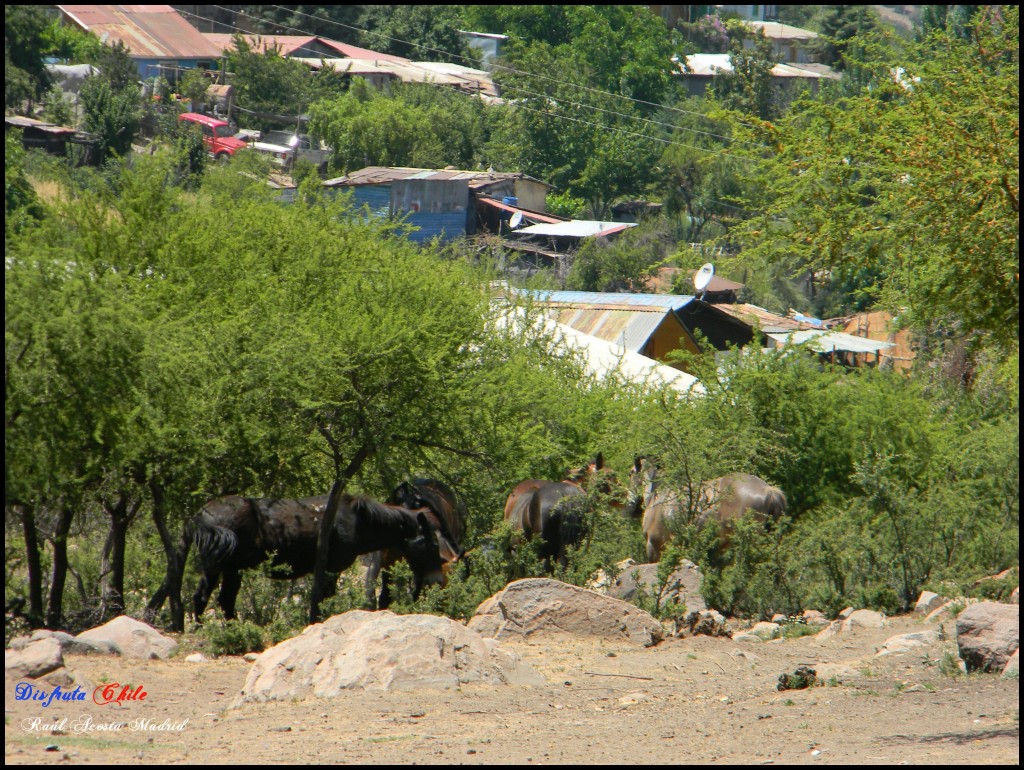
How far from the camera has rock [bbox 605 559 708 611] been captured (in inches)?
537

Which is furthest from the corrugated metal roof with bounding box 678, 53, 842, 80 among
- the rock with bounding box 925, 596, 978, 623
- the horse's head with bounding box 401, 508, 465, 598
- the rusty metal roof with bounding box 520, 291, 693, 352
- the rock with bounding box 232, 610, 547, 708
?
the rock with bounding box 232, 610, 547, 708

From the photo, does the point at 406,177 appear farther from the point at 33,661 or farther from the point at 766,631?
the point at 33,661

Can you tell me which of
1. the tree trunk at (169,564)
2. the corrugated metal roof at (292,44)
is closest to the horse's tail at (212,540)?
the tree trunk at (169,564)

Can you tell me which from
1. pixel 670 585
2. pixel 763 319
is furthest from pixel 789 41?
pixel 670 585

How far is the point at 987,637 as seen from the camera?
10.0 m

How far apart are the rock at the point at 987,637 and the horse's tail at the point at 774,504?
6.01 meters

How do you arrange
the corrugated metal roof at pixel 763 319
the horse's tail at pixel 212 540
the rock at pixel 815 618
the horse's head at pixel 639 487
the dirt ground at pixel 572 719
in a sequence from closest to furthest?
the dirt ground at pixel 572 719 → the horse's tail at pixel 212 540 → the rock at pixel 815 618 → the horse's head at pixel 639 487 → the corrugated metal roof at pixel 763 319

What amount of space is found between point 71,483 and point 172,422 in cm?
120

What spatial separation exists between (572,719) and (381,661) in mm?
1723

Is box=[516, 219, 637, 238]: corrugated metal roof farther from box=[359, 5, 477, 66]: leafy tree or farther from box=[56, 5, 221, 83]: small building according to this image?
box=[359, 5, 477, 66]: leafy tree

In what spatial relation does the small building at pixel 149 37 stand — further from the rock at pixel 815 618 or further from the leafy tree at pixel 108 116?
the rock at pixel 815 618

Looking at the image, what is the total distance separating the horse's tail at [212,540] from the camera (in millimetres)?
12312

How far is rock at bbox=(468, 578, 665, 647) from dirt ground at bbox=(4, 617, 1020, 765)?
87 centimetres

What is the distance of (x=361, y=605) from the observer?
1341 cm
